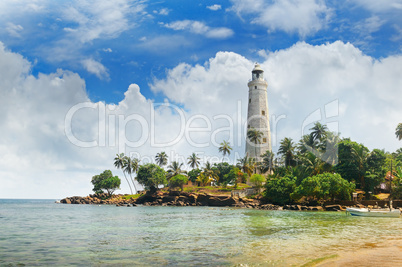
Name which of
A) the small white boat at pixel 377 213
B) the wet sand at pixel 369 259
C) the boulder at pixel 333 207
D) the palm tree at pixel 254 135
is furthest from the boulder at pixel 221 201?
the wet sand at pixel 369 259

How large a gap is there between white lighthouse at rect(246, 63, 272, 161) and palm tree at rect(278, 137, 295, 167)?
12358mm

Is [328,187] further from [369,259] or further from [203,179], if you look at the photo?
[203,179]

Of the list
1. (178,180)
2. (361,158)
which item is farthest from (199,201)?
(361,158)

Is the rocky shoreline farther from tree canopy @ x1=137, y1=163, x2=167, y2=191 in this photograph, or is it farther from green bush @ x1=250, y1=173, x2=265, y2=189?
green bush @ x1=250, y1=173, x2=265, y2=189

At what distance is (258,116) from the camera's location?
78438mm

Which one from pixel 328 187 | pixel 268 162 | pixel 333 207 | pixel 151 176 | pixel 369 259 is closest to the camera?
pixel 369 259

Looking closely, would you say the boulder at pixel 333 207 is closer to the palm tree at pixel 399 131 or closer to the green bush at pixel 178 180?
the palm tree at pixel 399 131

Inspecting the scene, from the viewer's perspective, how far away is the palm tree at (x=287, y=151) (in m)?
65.2

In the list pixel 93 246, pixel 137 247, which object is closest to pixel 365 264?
pixel 137 247

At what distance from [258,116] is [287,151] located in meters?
15.6

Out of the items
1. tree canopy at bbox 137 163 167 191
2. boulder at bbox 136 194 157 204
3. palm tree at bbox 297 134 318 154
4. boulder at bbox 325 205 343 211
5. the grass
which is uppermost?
palm tree at bbox 297 134 318 154

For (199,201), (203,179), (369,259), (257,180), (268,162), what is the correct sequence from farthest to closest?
1. (203,179)
2. (268,162)
3. (199,201)
4. (257,180)
5. (369,259)

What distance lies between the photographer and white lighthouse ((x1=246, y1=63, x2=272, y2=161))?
78.6m

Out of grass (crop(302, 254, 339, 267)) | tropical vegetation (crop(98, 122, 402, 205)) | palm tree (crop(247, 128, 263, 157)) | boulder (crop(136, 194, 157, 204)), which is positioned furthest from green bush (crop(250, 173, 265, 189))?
grass (crop(302, 254, 339, 267))
